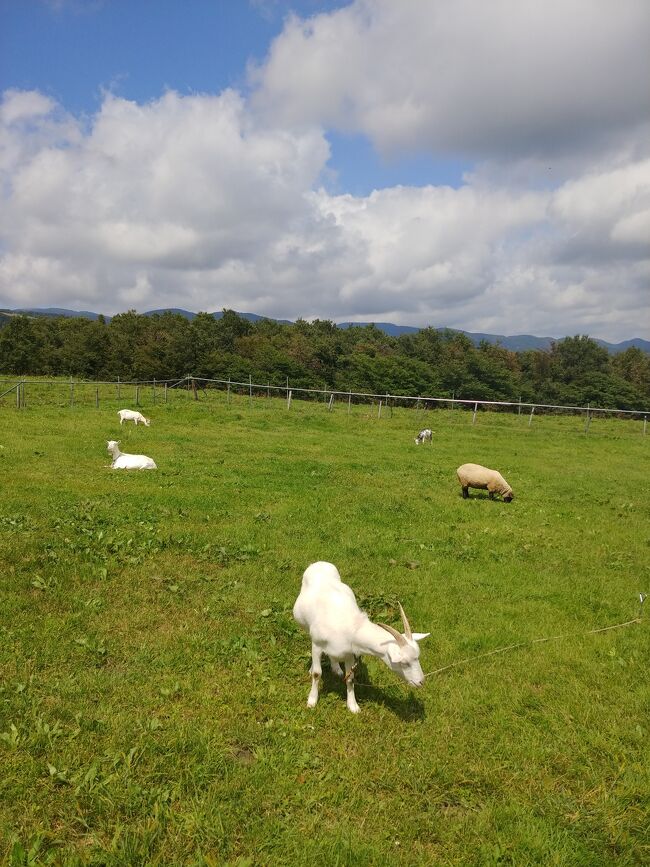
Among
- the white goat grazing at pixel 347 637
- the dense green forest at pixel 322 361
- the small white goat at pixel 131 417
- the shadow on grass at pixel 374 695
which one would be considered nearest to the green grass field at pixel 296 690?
the shadow on grass at pixel 374 695

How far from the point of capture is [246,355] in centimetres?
9044

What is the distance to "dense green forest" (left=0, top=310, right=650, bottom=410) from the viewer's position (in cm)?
7450

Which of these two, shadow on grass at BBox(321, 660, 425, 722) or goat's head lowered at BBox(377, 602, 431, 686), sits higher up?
goat's head lowered at BBox(377, 602, 431, 686)

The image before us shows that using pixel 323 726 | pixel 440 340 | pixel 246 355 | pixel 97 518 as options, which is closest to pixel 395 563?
pixel 323 726

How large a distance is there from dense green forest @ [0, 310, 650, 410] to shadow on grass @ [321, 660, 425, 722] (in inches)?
2744

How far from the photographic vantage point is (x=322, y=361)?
86000mm

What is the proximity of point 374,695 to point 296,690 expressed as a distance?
0.94 meters

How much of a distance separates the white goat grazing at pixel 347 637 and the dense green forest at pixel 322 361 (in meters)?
69.8

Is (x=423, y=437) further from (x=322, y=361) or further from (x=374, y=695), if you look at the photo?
(x=322, y=361)

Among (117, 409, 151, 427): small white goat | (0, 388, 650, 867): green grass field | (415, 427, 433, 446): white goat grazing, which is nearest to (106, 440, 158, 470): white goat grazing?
(0, 388, 650, 867): green grass field

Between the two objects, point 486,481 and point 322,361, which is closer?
point 486,481

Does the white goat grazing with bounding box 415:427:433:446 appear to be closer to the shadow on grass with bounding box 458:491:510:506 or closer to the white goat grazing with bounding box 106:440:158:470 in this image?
the shadow on grass with bounding box 458:491:510:506

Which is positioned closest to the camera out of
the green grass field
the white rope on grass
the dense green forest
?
the green grass field

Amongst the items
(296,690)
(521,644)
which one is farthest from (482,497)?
(296,690)
